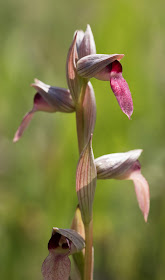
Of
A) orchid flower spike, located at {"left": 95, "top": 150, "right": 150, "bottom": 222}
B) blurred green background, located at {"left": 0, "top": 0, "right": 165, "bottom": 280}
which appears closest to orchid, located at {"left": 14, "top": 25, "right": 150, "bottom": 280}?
orchid flower spike, located at {"left": 95, "top": 150, "right": 150, "bottom": 222}

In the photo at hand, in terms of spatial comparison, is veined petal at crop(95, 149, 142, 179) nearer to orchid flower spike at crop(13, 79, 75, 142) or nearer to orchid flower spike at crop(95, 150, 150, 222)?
orchid flower spike at crop(95, 150, 150, 222)

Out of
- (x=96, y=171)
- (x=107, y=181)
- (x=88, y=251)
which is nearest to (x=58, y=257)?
(x=88, y=251)

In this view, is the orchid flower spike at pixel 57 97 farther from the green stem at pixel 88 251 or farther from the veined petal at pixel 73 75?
the green stem at pixel 88 251

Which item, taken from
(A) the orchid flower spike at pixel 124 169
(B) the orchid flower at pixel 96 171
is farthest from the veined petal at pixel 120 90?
(A) the orchid flower spike at pixel 124 169

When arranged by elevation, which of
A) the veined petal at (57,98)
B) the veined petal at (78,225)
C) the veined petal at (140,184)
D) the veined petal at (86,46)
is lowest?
the veined petal at (78,225)

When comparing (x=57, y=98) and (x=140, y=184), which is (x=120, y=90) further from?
(x=140, y=184)

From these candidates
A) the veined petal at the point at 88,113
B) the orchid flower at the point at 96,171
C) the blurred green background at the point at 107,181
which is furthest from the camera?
the blurred green background at the point at 107,181

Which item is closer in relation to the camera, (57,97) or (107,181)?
(57,97)

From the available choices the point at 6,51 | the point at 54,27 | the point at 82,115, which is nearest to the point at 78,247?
the point at 82,115
